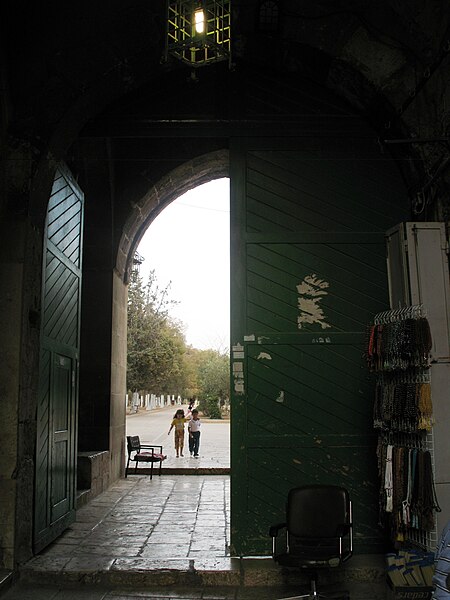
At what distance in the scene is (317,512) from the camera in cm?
477

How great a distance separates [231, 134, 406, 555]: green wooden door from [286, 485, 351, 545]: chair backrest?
31.7 inches

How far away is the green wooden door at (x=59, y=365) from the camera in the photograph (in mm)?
5828

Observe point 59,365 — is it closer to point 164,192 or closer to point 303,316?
point 303,316

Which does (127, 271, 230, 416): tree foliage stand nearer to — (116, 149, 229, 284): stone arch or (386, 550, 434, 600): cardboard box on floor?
(116, 149, 229, 284): stone arch

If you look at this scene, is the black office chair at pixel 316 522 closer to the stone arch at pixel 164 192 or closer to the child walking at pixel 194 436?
the stone arch at pixel 164 192

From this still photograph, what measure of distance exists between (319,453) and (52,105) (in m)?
4.03

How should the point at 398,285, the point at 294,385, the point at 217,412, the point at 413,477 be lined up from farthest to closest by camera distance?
the point at 217,412 → the point at 294,385 → the point at 398,285 → the point at 413,477

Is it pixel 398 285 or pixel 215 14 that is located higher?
pixel 215 14

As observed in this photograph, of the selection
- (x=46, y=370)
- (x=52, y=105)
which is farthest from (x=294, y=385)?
(x=52, y=105)

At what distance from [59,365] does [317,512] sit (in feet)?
10.1

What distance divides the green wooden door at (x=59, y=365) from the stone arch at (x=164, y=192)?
2769 millimetres

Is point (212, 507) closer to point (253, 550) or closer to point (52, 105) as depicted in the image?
point (253, 550)

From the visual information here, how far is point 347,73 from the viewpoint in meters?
6.00

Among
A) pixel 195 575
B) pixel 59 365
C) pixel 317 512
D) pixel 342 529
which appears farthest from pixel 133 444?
pixel 342 529
